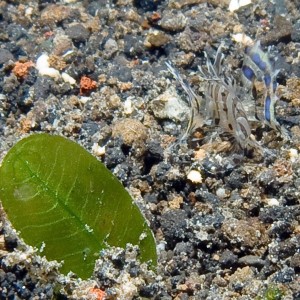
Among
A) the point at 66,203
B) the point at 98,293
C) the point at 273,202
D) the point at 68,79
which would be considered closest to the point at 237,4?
the point at 68,79

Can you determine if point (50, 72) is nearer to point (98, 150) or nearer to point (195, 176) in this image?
point (98, 150)

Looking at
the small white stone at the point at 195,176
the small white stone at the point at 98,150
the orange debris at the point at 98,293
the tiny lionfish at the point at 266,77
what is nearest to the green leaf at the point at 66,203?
the orange debris at the point at 98,293

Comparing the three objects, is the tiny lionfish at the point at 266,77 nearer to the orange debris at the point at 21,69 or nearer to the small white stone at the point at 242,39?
the small white stone at the point at 242,39

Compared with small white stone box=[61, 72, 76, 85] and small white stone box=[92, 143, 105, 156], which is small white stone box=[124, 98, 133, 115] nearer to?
small white stone box=[92, 143, 105, 156]

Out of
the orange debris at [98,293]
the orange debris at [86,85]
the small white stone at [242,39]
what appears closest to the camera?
the orange debris at [98,293]

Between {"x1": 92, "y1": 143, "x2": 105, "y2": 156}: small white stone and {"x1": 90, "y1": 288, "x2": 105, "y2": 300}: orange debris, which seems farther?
{"x1": 92, "y1": 143, "x2": 105, "y2": 156}: small white stone

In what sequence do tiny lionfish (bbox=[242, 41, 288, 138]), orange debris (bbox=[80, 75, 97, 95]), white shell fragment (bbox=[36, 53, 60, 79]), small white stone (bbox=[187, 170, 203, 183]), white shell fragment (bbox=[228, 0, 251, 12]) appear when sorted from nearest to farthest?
small white stone (bbox=[187, 170, 203, 183]) → tiny lionfish (bbox=[242, 41, 288, 138]) → orange debris (bbox=[80, 75, 97, 95]) → white shell fragment (bbox=[36, 53, 60, 79]) → white shell fragment (bbox=[228, 0, 251, 12])

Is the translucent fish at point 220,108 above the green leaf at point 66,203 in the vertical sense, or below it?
above

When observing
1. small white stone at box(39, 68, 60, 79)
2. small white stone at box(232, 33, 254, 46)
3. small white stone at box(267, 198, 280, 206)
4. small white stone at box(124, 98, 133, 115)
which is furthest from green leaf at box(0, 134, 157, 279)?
small white stone at box(232, 33, 254, 46)

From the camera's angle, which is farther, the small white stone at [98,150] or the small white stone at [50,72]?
the small white stone at [50,72]
